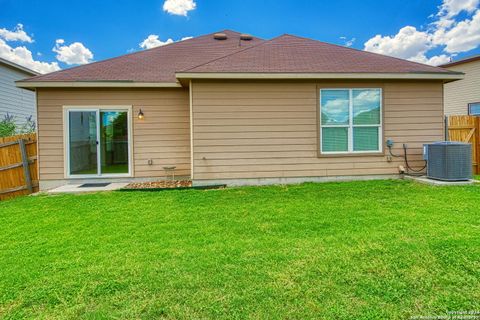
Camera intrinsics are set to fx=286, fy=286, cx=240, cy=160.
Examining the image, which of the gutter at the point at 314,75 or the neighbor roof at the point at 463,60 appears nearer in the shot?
the gutter at the point at 314,75

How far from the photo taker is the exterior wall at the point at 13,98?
12.6m

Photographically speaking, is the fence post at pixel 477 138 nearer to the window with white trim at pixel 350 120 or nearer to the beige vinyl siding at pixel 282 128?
the beige vinyl siding at pixel 282 128

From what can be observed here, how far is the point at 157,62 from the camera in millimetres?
8859

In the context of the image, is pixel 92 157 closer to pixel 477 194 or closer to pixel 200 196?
pixel 200 196

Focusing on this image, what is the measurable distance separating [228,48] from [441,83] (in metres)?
6.32

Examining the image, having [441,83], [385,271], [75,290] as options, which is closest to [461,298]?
[385,271]

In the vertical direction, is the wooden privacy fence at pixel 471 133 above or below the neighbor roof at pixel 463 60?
below

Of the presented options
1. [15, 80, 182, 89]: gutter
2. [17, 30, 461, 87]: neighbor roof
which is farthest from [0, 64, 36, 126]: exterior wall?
[15, 80, 182, 89]: gutter

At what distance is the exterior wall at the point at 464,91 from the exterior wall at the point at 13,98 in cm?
2043

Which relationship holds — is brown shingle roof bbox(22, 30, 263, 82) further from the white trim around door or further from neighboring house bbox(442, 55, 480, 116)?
neighboring house bbox(442, 55, 480, 116)

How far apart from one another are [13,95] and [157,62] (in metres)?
8.96

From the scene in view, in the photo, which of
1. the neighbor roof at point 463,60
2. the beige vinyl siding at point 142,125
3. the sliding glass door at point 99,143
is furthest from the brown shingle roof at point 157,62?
the neighbor roof at point 463,60

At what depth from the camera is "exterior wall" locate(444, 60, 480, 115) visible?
44.4 feet

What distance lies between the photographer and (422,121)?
7.18 metres
